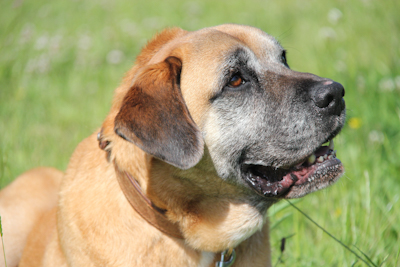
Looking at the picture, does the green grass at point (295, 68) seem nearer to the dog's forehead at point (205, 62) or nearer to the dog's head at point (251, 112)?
the dog's head at point (251, 112)

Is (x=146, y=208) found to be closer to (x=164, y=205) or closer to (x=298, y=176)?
(x=164, y=205)

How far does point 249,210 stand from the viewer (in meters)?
2.70

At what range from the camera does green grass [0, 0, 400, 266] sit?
3379 mm

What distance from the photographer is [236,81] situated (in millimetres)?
2715

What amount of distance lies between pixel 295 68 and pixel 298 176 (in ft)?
14.8

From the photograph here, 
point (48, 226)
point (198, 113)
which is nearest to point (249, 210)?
point (198, 113)

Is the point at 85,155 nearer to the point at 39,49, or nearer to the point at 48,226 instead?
the point at 48,226

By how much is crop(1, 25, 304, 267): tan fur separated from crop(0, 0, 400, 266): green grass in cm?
77

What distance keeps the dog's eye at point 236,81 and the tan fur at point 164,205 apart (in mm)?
171

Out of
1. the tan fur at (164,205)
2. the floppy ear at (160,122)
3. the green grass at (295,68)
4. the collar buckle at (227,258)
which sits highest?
the floppy ear at (160,122)

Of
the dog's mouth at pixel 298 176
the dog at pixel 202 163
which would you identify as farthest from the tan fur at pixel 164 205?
the dog's mouth at pixel 298 176

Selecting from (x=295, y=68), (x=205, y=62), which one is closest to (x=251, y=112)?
(x=205, y=62)

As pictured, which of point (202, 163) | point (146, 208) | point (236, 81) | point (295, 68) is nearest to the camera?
point (146, 208)

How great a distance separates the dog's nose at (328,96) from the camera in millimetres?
2504
